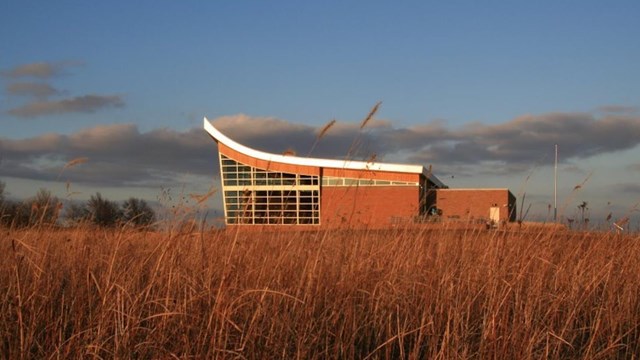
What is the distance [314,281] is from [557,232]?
12.8ft

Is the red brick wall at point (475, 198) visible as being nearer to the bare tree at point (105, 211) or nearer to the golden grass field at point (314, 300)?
the bare tree at point (105, 211)

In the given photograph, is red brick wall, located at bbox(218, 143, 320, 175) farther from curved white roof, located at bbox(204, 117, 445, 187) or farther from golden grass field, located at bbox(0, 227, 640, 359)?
golden grass field, located at bbox(0, 227, 640, 359)

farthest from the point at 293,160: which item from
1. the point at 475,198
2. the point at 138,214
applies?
the point at 138,214

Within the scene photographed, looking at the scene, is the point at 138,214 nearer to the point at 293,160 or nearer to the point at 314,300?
the point at 314,300

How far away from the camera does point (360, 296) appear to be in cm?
507

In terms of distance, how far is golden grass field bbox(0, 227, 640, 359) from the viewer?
4.24 meters

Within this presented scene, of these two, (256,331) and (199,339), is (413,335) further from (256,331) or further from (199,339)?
(199,339)

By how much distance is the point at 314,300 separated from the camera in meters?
4.71

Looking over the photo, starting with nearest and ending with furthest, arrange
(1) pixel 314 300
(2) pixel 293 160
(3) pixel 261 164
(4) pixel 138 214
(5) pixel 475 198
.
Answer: (1) pixel 314 300 → (4) pixel 138 214 → (2) pixel 293 160 → (3) pixel 261 164 → (5) pixel 475 198

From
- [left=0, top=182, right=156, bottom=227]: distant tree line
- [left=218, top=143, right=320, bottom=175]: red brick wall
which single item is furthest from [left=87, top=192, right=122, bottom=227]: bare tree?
[left=218, top=143, right=320, bottom=175]: red brick wall

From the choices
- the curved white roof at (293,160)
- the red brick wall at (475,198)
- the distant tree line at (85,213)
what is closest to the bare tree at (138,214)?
the distant tree line at (85,213)

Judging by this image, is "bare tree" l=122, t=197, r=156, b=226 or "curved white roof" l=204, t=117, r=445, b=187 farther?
"curved white roof" l=204, t=117, r=445, b=187

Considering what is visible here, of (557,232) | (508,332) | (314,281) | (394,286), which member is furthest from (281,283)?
(557,232)

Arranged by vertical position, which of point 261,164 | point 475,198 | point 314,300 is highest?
point 261,164
